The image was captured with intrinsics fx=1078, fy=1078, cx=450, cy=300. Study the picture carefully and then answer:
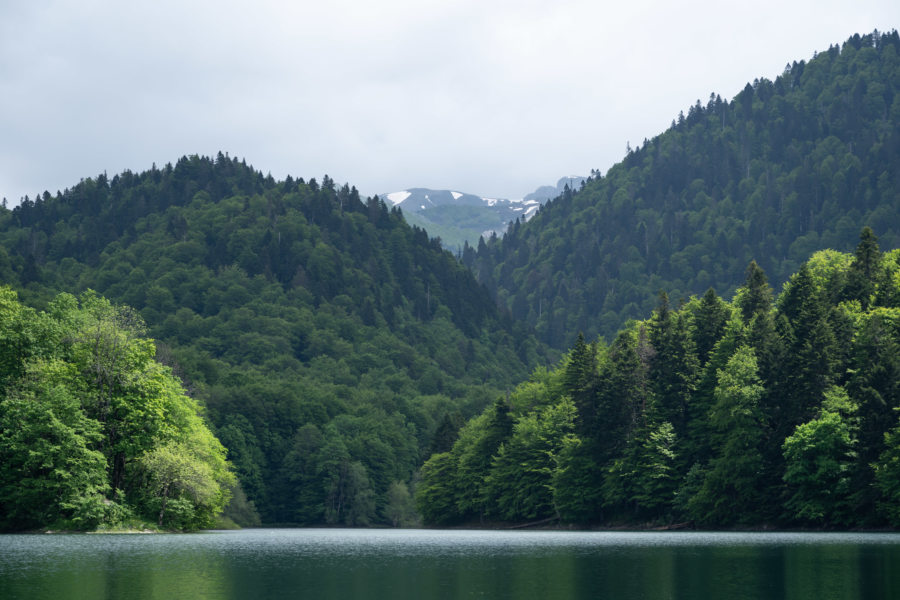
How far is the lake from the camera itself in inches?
1666

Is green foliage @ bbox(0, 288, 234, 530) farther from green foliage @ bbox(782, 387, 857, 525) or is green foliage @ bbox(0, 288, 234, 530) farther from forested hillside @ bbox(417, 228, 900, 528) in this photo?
green foliage @ bbox(782, 387, 857, 525)

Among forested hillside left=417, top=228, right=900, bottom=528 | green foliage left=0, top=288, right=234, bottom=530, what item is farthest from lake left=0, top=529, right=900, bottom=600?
forested hillside left=417, top=228, right=900, bottom=528

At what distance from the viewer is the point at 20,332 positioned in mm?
95125

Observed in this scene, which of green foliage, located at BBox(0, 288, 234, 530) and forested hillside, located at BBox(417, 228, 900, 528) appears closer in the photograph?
green foliage, located at BBox(0, 288, 234, 530)

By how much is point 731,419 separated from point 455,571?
206 feet

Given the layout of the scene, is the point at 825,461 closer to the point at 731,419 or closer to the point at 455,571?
the point at 731,419

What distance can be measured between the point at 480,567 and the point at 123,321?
55.5m

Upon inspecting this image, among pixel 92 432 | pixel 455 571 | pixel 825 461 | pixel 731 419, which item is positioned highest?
pixel 731 419

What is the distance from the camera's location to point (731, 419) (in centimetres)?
11069

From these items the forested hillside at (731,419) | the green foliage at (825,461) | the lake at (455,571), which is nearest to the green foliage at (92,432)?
the lake at (455,571)

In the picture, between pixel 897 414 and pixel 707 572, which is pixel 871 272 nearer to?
pixel 897 414

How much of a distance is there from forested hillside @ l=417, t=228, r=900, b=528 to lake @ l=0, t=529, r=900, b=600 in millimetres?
23297

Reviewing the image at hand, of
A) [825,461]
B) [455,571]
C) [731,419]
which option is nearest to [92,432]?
[455,571]

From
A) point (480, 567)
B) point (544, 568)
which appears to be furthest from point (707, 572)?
point (480, 567)
